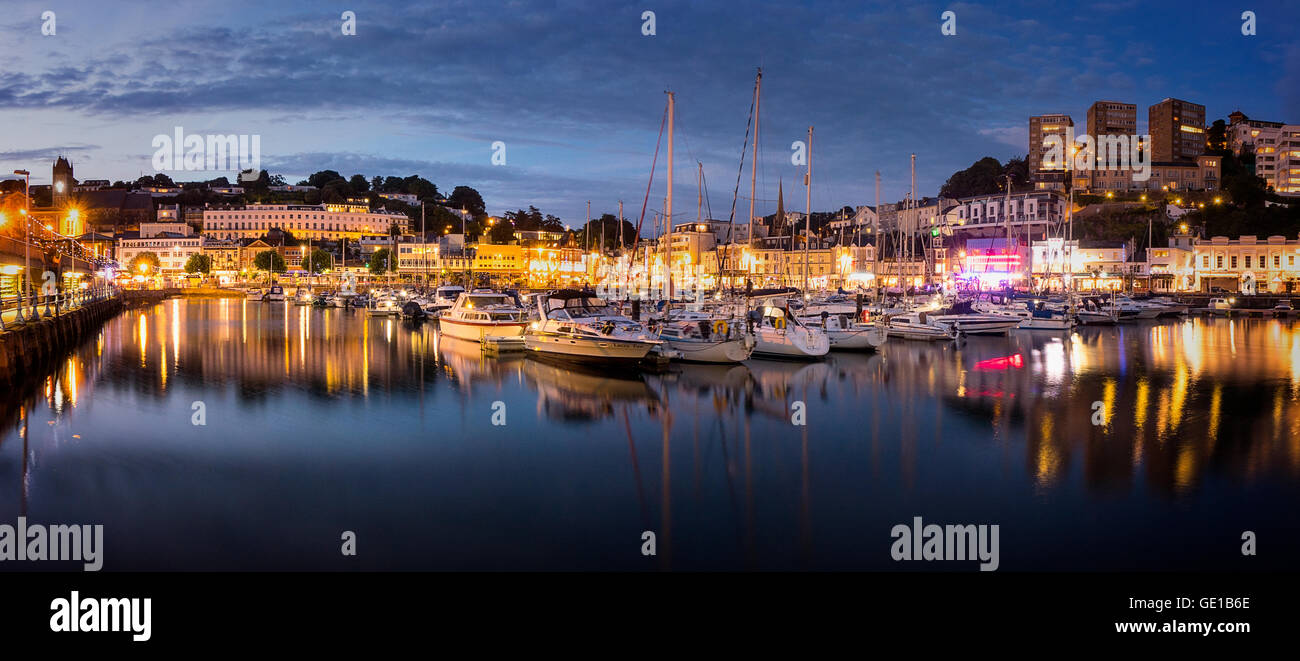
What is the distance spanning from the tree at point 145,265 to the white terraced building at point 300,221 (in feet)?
111

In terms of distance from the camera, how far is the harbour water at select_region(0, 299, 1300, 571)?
9.80 m

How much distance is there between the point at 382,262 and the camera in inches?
5581

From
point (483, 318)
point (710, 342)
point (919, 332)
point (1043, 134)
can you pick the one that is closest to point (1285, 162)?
point (1043, 134)

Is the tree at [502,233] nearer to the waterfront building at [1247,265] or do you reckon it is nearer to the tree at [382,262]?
the tree at [382,262]

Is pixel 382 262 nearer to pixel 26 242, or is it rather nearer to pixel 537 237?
pixel 537 237

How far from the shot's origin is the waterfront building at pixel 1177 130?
445 ft

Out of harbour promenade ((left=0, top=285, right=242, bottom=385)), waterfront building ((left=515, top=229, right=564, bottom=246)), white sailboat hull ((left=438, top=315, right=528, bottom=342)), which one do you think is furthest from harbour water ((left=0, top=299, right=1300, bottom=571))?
waterfront building ((left=515, top=229, right=564, bottom=246))

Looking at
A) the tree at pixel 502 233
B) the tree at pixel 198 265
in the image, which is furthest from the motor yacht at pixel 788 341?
the tree at pixel 198 265

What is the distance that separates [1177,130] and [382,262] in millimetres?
132593

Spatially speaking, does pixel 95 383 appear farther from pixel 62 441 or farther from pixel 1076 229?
pixel 1076 229

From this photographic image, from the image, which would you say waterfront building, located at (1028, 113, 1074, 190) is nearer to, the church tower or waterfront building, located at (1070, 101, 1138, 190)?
waterfront building, located at (1070, 101, 1138, 190)

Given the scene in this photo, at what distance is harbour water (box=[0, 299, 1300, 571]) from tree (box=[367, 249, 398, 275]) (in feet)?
386
